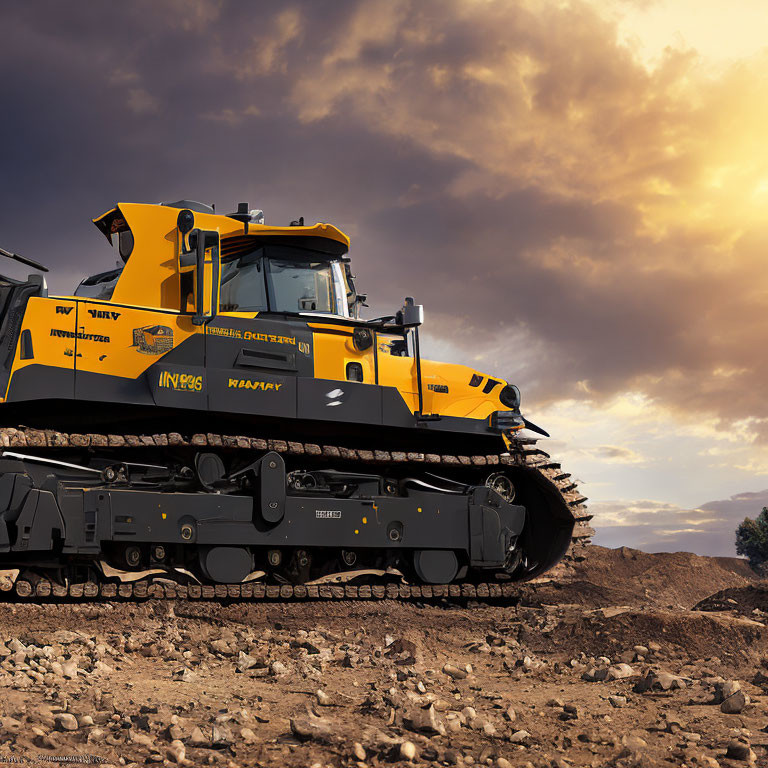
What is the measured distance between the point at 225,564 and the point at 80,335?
3.16 meters

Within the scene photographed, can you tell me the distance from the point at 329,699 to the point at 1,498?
4875mm

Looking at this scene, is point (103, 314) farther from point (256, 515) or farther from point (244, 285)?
point (256, 515)

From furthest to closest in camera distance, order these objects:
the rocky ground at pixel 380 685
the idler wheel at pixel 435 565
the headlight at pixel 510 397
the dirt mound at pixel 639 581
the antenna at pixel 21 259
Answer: the dirt mound at pixel 639 581 < the headlight at pixel 510 397 < the idler wheel at pixel 435 565 < the antenna at pixel 21 259 < the rocky ground at pixel 380 685

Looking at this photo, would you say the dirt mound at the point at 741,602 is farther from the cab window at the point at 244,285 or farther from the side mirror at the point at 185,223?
the side mirror at the point at 185,223

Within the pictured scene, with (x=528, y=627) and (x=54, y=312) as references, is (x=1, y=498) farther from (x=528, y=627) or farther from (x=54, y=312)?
(x=528, y=627)

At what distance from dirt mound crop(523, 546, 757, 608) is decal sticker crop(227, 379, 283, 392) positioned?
513 centimetres

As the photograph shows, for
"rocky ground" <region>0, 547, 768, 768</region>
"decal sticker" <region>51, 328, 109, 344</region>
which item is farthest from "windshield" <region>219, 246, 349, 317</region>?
"rocky ground" <region>0, 547, 768, 768</region>

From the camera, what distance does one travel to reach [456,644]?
9.52 m

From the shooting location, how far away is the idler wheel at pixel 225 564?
10.3 m

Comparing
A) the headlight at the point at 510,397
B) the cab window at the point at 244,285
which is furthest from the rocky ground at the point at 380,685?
the cab window at the point at 244,285

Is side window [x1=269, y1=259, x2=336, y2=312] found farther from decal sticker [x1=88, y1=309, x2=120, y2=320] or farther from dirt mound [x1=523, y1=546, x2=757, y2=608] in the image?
dirt mound [x1=523, y1=546, x2=757, y2=608]

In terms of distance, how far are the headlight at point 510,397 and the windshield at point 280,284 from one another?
2.68 meters

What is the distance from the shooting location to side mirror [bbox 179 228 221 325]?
31.9 ft

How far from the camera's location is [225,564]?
33.9 ft
